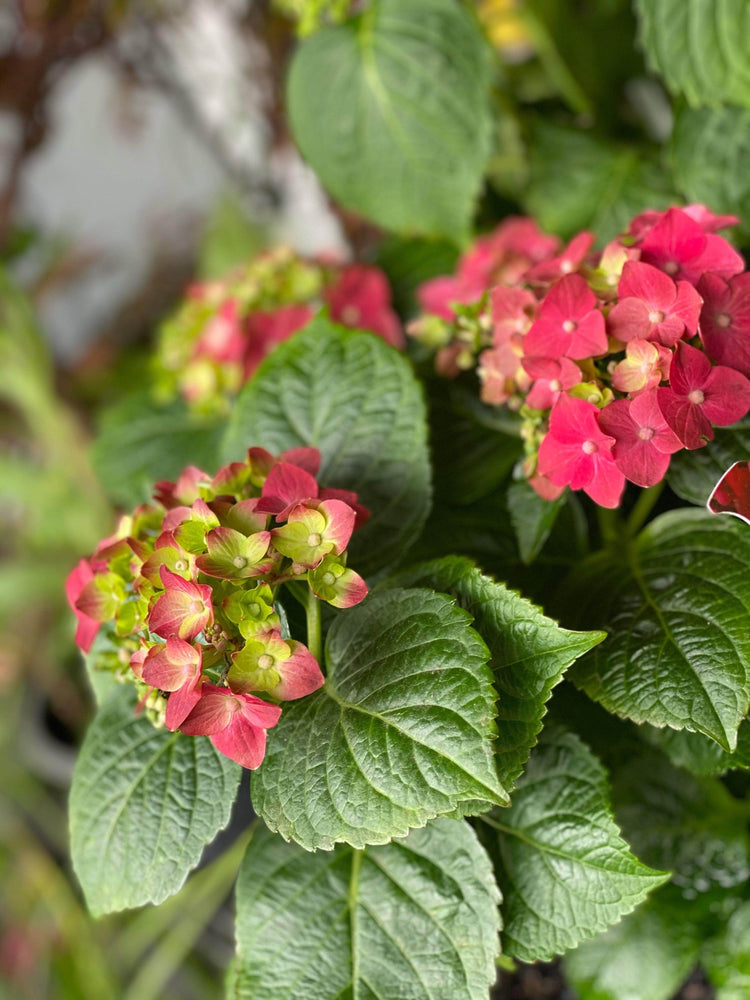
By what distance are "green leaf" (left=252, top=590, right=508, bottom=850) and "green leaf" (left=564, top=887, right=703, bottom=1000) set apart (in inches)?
12.4

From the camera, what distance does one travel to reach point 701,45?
632 millimetres

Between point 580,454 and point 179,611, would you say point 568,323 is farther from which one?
point 179,611

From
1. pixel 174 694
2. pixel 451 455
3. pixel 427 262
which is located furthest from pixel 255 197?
pixel 174 694

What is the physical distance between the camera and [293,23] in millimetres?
1223

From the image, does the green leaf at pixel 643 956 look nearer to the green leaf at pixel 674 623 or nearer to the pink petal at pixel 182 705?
the green leaf at pixel 674 623

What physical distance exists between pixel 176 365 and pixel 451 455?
1.42ft

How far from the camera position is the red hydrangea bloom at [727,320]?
446 millimetres

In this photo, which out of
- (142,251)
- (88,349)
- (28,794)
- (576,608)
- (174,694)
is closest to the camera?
(174,694)

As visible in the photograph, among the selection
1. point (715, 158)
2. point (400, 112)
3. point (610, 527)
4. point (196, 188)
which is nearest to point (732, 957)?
point (610, 527)

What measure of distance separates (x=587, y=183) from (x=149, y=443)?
524mm

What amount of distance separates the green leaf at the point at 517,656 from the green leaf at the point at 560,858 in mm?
91

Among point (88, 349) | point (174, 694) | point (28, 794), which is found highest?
point (174, 694)

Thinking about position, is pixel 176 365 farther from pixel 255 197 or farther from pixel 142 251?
pixel 142 251

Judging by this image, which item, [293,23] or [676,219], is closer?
[676,219]
